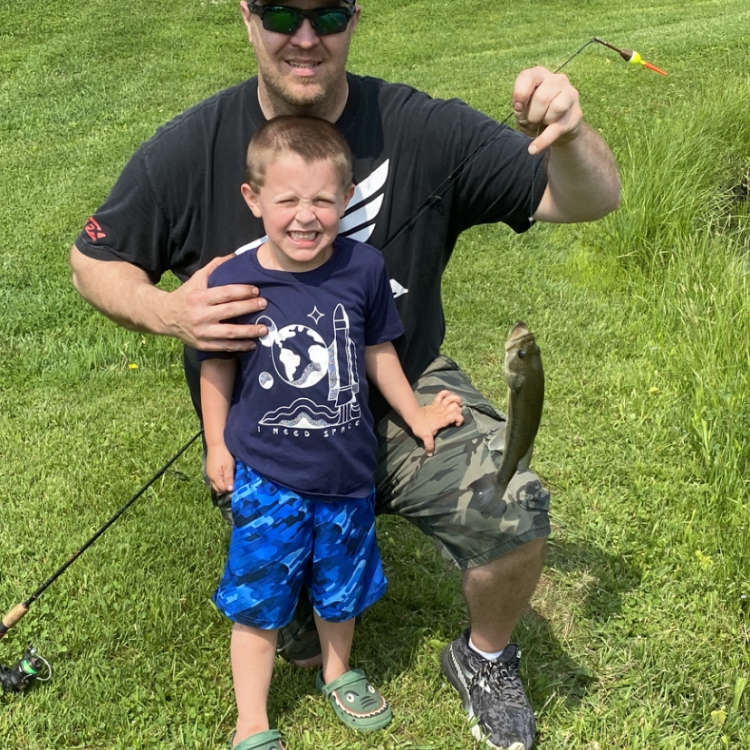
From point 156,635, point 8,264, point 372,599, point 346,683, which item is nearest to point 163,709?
point 156,635

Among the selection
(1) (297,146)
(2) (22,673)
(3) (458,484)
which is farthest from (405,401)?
(2) (22,673)

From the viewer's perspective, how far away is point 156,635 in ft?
10.0

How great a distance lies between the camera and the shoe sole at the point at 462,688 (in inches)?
108

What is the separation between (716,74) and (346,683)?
9990 mm

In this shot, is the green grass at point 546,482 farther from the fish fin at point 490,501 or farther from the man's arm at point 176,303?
the man's arm at point 176,303

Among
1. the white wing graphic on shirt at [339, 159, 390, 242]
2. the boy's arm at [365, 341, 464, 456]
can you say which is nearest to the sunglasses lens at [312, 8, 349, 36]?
the white wing graphic on shirt at [339, 159, 390, 242]

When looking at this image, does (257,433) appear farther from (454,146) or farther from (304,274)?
(454,146)

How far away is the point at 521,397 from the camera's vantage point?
2.03 meters

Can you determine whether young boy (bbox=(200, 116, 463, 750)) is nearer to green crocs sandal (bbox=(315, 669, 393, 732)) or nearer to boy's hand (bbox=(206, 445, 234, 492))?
boy's hand (bbox=(206, 445, 234, 492))

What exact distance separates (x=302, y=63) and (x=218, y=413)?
44.3 inches

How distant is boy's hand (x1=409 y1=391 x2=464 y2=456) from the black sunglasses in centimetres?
124

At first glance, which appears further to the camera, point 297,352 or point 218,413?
point 218,413

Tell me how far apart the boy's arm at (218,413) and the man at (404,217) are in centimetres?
14

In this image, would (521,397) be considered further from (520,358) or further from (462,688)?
(462,688)
